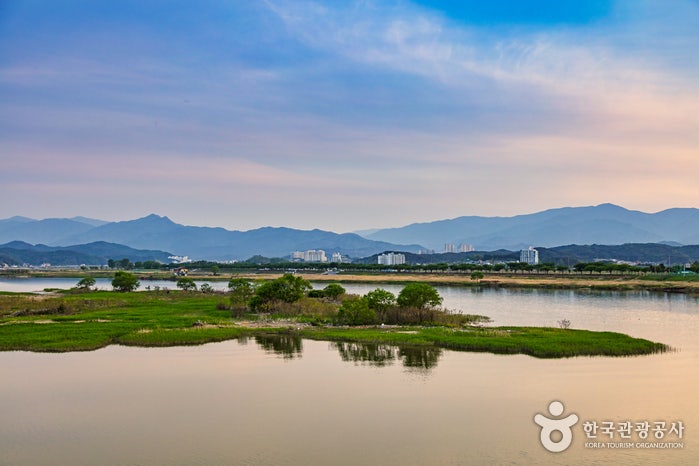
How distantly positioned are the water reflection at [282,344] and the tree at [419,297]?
25.9 ft

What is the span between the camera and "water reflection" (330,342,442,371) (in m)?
24.8

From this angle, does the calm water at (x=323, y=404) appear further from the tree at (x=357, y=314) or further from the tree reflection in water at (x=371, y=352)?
the tree at (x=357, y=314)

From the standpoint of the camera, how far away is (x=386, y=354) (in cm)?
2692

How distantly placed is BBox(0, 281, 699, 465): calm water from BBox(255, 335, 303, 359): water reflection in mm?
190

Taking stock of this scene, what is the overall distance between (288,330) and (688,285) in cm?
5910

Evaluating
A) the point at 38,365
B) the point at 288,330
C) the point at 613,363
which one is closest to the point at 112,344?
the point at 38,365

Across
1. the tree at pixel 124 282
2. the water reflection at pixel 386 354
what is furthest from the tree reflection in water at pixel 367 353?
the tree at pixel 124 282

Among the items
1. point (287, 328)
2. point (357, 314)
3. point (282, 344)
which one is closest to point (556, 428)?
point (282, 344)

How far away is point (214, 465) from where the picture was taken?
1386cm

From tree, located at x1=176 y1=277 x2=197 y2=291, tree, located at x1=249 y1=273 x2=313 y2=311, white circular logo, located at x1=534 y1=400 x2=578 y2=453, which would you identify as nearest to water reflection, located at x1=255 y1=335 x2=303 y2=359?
tree, located at x1=249 y1=273 x2=313 y2=311

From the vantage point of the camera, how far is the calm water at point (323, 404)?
575 inches

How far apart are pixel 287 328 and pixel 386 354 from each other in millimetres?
9212

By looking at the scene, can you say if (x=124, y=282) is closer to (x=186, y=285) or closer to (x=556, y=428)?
(x=186, y=285)

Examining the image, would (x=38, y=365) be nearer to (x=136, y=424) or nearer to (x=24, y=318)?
(x=136, y=424)
